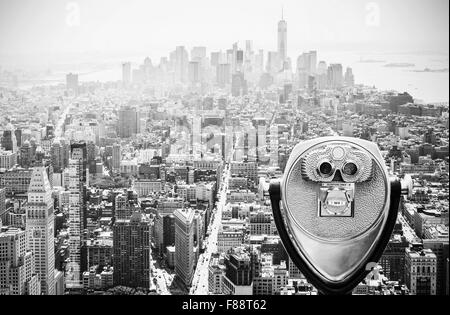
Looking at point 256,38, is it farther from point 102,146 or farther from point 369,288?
point 369,288

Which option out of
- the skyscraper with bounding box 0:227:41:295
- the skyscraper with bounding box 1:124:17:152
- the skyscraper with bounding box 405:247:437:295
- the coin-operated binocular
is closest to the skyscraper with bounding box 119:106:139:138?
the skyscraper with bounding box 1:124:17:152

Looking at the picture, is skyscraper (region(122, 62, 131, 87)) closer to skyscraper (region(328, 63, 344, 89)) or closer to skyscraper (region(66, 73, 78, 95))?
skyscraper (region(66, 73, 78, 95))

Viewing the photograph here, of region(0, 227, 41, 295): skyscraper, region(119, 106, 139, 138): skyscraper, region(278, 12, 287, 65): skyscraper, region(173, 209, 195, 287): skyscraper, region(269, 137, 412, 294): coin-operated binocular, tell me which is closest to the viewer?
region(269, 137, 412, 294): coin-operated binocular

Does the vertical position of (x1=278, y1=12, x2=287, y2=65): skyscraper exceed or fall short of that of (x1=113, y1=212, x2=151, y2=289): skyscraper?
it exceeds it

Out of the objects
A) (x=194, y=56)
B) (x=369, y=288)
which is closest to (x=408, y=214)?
(x=369, y=288)

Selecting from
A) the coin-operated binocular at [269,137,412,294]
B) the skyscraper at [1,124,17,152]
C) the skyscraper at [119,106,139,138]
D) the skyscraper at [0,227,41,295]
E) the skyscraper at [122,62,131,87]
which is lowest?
the skyscraper at [0,227,41,295]

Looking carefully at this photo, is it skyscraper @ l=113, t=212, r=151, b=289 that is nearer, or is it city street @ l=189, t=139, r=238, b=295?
city street @ l=189, t=139, r=238, b=295

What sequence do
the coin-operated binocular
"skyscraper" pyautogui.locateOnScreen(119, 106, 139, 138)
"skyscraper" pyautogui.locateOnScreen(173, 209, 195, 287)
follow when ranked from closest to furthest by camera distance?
the coin-operated binocular
"skyscraper" pyautogui.locateOnScreen(173, 209, 195, 287)
"skyscraper" pyautogui.locateOnScreen(119, 106, 139, 138)
